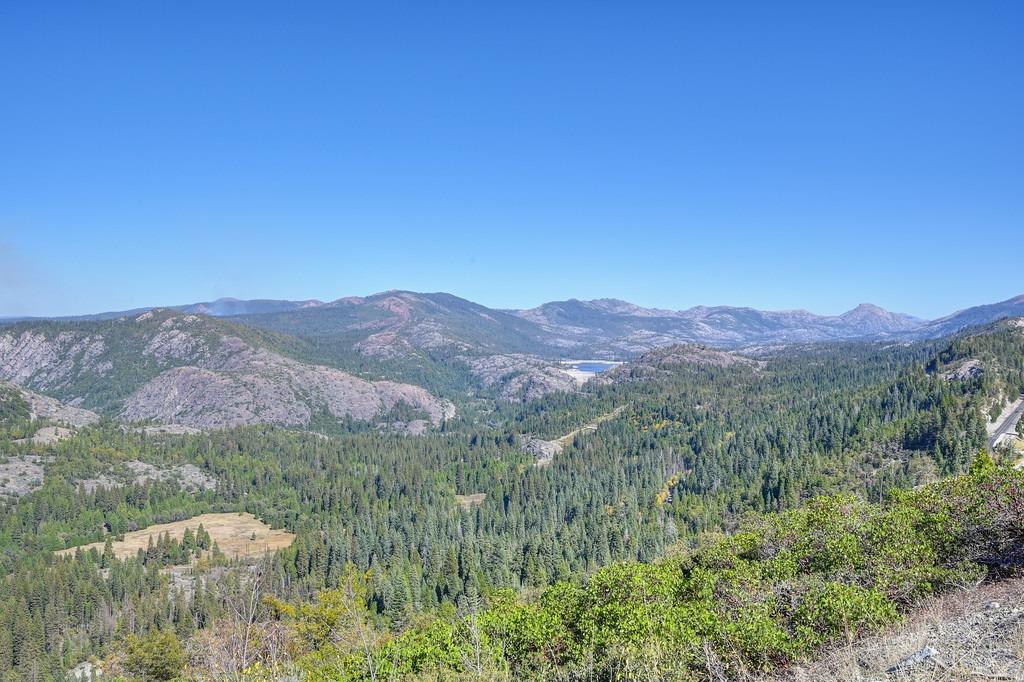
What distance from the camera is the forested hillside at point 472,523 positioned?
3375 cm

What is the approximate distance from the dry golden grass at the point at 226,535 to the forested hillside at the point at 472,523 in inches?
176

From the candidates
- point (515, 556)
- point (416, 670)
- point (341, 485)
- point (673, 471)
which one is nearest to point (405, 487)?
point (341, 485)

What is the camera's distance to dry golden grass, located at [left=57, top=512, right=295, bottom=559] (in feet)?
434

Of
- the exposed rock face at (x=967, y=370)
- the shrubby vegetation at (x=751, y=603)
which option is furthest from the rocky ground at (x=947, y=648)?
the exposed rock face at (x=967, y=370)

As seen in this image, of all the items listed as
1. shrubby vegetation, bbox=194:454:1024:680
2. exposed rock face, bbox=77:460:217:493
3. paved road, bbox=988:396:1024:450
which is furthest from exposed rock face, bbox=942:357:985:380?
exposed rock face, bbox=77:460:217:493

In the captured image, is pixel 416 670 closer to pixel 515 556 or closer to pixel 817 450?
pixel 515 556

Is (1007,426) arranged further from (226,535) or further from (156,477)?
(156,477)

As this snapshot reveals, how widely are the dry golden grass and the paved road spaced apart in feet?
524

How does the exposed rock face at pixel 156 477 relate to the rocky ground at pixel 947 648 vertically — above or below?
below

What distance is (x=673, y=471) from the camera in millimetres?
176250

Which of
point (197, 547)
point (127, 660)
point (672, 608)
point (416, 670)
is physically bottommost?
point (197, 547)

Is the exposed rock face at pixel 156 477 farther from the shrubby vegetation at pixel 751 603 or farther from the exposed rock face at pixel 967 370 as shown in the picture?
the exposed rock face at pixel 967 370

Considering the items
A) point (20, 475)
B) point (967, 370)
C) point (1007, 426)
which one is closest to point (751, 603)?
point (1007, 426)

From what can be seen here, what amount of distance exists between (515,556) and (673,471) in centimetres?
8698
